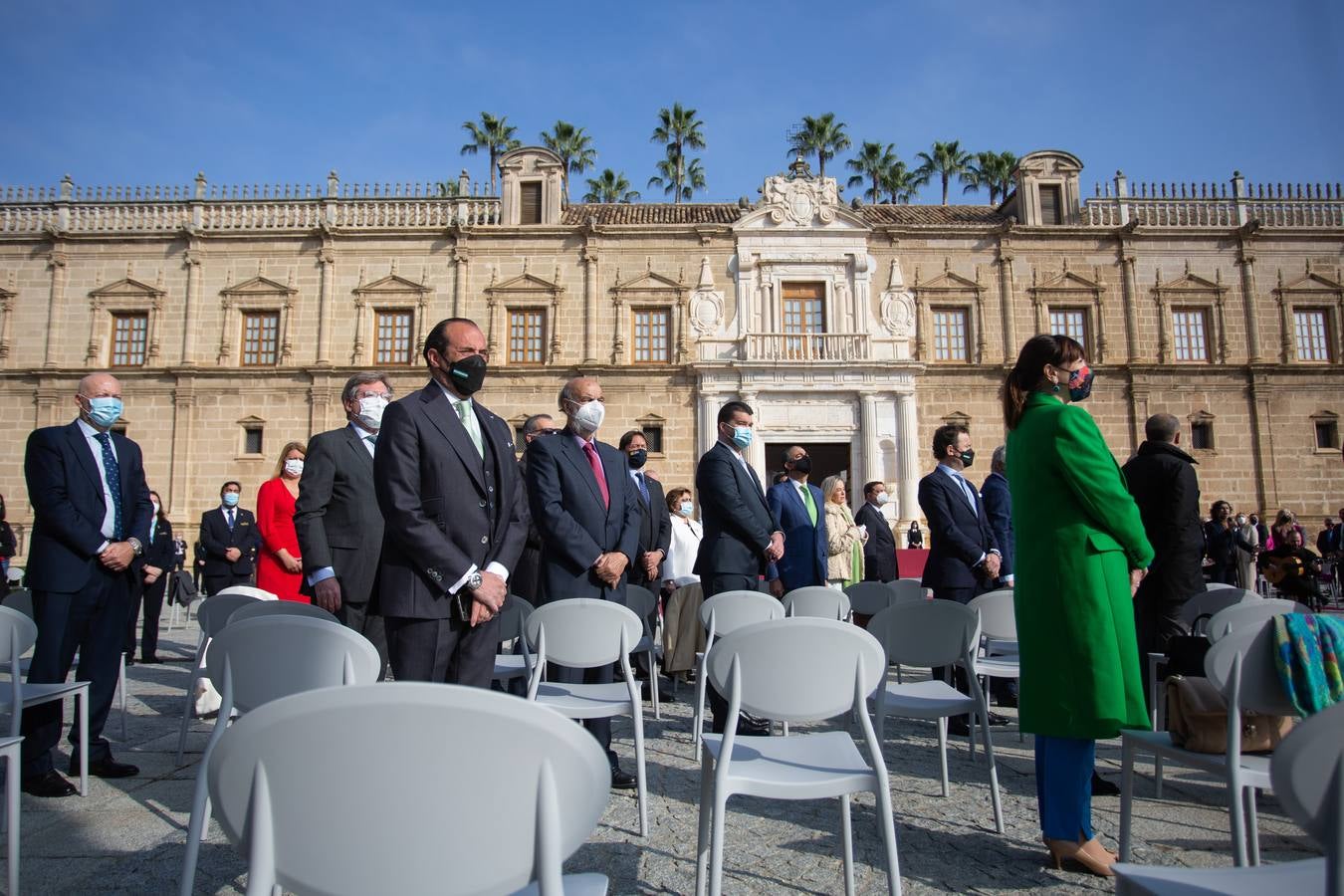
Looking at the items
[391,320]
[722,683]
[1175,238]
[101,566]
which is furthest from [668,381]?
[722,683]

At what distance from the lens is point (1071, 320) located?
23.1 m

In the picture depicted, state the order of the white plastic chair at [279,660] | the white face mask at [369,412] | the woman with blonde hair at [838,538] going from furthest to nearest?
the woman with blonde hair at [838,538] → the white face mask at [369,412] → the white plastic chair at [279,660]

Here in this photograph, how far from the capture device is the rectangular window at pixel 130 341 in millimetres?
23344

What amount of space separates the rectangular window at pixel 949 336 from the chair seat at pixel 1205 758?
67.9 feet

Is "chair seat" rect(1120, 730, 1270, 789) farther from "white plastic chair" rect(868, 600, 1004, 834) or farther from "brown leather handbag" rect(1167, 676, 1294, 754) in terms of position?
"white plastic chair" rect(868, 600, 1004, 834)

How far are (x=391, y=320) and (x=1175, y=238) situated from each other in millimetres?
22506

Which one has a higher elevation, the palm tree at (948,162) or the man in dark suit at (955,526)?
the palm tree at (948,162)

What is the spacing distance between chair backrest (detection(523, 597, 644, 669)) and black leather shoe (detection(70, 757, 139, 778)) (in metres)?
2.38

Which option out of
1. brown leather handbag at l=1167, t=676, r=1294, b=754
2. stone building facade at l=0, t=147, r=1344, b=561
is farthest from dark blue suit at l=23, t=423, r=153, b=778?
stone building facade at l=0, t=147, r=1344, b=561

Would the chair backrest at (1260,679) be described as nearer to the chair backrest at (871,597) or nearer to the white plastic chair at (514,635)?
the white plastic chair at (514,635)

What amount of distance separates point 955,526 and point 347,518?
423 centimetres

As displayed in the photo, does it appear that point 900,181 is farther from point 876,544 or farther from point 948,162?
point 876,544

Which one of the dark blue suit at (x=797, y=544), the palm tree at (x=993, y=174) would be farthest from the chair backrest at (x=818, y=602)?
the palm tree at (x=993, y=174)

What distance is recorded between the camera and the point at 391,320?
2327 centimetres
